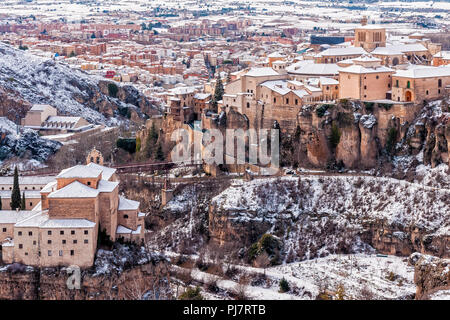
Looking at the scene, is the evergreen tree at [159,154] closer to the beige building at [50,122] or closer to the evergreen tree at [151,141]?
the evergreen tree at [151,141]

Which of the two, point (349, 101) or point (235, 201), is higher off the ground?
point (349, 101)

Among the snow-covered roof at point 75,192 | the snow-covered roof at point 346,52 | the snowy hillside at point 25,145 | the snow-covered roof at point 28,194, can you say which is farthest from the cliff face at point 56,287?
the snow-covered roof at point 346,52

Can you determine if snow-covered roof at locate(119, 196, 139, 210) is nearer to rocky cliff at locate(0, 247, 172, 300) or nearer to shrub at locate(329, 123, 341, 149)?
rocky cliff at locate(0, 247, 172, 300)

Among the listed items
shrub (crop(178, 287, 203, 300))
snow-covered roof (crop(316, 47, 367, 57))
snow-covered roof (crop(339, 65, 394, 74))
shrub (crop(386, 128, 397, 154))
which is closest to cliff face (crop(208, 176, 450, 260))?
shrub (crop(386, 128, 397, 154))

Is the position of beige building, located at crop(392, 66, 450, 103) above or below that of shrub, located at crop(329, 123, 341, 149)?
above

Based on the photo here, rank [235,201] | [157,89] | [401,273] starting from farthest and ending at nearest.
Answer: [157,89]
[235,201]
[401,273]

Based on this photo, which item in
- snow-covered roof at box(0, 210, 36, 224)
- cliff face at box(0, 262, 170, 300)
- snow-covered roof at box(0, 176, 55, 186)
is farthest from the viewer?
snow-covered roof at box(0, 176, 55, 186)

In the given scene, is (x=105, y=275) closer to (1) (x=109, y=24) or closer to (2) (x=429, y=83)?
(2) (x=429, y=83)

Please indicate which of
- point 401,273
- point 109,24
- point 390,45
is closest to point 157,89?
point 390,45
